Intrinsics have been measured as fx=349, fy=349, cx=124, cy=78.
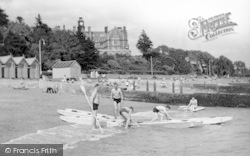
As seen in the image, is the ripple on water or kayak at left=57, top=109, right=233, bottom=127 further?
kayak at left=57, top=109, right=233, bottom=127

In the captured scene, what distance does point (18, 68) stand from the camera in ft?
154

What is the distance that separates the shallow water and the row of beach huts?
1363 inches

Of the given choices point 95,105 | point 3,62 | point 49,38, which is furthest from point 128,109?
point 49,38

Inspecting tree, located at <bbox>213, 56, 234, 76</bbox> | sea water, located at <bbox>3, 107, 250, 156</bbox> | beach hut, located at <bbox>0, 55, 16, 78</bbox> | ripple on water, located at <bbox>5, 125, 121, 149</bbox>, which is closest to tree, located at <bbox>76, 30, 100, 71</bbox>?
beach hut, located at <bbox>0, 55, 16, 78</bbox>

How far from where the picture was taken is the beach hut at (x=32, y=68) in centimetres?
4859

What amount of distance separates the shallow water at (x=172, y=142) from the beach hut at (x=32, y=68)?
36868mm

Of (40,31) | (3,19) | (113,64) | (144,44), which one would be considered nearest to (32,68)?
(40,31)

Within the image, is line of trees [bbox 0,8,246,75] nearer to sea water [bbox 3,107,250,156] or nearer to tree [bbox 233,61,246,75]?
tree [bbox 233,61,246,75]

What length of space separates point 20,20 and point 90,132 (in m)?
96.7

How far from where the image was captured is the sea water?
33.4 feet

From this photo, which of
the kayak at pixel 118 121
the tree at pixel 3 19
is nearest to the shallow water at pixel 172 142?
the kayak at pixel 118 121

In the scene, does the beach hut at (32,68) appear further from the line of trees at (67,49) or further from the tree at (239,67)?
the tree at (239,67)

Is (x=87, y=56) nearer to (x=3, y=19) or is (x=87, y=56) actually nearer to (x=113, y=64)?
(x=113, y=64)

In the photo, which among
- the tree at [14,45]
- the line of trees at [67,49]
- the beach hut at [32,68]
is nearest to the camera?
the beach hut at [32,68]
